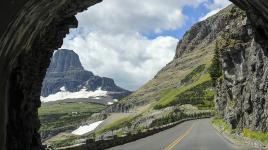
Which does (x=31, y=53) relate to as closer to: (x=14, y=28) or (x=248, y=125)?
(x=14, y=28)

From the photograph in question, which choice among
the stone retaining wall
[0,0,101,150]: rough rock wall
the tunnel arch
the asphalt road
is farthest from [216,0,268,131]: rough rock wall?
the stone retaining wall

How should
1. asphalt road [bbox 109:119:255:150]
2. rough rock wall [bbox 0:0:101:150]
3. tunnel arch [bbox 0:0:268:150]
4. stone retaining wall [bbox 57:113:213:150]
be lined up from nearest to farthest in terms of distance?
tunnel arch [bbox 0:0:268:150], rough rock wall [bbox 0:0:101:150], stone retaining wall [bbox 57:113:213:150], asphalt road [bbox 109:119:255:150]

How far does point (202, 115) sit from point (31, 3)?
123 m

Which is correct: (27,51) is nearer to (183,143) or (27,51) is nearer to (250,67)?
(250,67)

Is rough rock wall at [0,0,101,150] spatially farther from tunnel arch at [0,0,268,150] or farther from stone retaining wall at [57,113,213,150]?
stone retaining wall at [57,113,213,150]

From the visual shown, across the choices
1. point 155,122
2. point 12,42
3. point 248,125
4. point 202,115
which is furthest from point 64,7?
point 202,115

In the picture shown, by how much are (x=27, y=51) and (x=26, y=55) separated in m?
0.27

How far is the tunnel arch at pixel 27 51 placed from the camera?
Answer: 10.8 m

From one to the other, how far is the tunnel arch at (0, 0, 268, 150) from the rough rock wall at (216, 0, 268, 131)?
527 mm

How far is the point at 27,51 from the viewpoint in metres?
15.5

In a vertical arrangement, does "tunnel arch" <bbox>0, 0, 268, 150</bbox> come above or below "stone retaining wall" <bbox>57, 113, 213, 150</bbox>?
above

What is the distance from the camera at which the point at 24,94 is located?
16266mm

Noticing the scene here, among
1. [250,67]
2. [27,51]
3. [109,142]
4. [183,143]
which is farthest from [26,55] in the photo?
[183,143]

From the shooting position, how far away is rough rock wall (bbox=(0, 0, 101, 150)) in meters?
11.1
